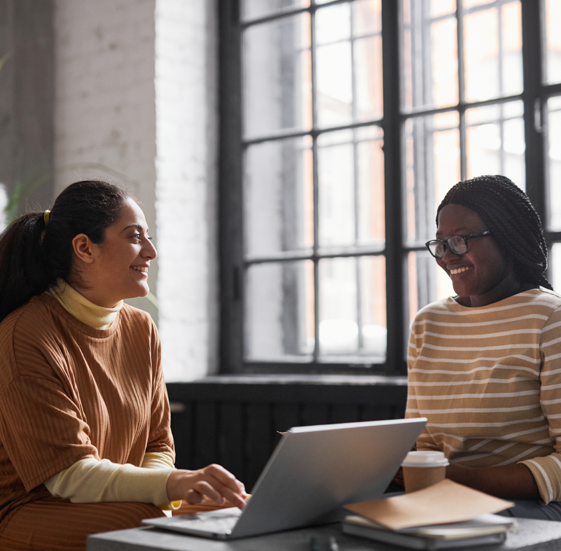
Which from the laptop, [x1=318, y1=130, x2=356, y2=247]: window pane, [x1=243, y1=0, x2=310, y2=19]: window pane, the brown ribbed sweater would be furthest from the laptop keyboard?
[x1=243, y1=0, x2=310, y2=19]: window pane

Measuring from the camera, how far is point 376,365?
9.18 feet

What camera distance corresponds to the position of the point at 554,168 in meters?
2.49

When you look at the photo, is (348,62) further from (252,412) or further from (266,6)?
(252,412)

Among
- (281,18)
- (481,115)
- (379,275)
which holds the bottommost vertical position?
(379,275)

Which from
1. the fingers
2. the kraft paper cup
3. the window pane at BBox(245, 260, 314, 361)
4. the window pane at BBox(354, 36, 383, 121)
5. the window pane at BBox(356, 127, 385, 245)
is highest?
the window pane at BBox(354, 36, 383, 121)

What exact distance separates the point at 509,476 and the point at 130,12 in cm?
248

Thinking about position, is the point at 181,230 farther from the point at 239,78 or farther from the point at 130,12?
the point at 130,12

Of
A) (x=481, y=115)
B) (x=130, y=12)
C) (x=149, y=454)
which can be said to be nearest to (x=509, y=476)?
(x=149, y=454)

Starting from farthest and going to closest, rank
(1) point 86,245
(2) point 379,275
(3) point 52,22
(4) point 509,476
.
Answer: (3) point 52,22, (2) point 379,275, (1) point 86,245, (4) point 509,476

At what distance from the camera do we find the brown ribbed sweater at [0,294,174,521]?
1474mm

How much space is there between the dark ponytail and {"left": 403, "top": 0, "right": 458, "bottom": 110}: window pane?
4.76 feet

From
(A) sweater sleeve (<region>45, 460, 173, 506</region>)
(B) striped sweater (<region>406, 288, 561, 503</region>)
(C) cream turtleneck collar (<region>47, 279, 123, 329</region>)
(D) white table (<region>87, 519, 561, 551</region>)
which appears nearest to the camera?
(D) white table (<region>87, 519, 561, 551</region>)

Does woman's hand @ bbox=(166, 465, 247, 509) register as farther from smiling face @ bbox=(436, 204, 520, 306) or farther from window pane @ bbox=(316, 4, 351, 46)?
window pane @ bbox=(316, 4, 351, 46)

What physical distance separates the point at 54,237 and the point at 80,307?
195mm
